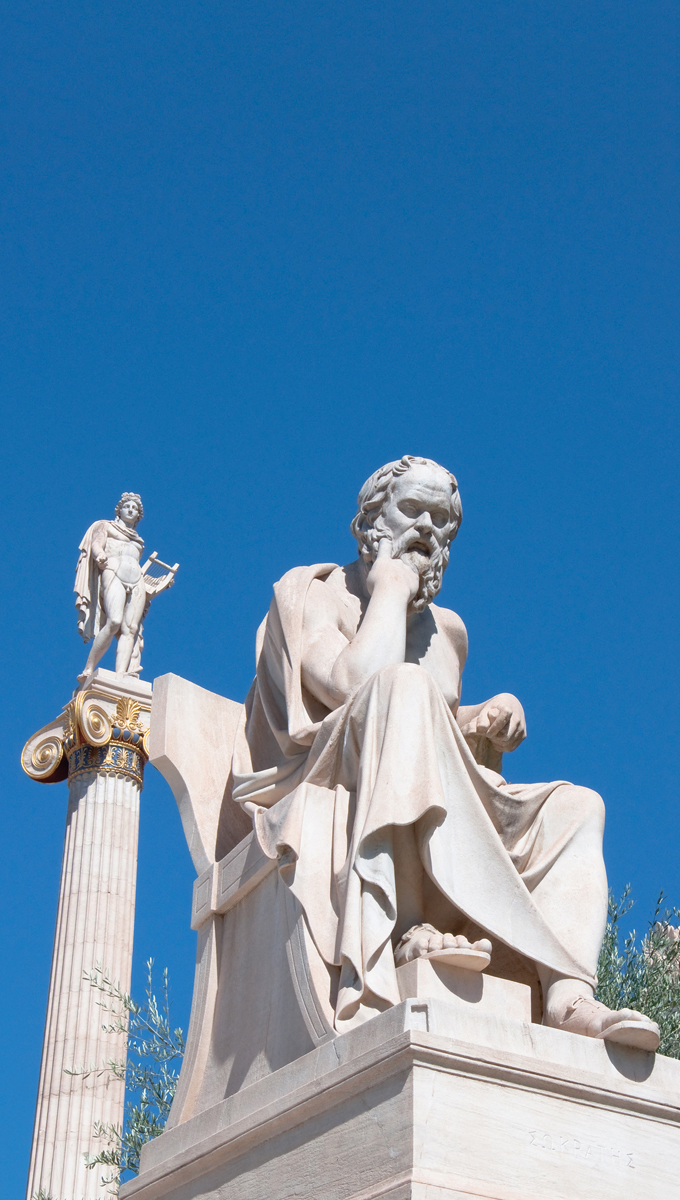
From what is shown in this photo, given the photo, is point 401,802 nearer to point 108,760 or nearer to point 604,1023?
point 604,1023

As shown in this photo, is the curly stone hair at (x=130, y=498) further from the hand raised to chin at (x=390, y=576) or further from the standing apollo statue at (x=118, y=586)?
the hand raised to chin at (x=390, y=576)

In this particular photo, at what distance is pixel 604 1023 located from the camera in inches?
165

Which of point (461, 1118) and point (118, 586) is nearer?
point (461, 1118)

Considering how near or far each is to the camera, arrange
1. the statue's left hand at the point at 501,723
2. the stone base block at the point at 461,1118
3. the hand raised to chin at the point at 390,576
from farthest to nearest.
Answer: the statue's left hand at the point at 501,723, the hand raised to chin at the point at 390,576, the stone base block at the point at 461,1118

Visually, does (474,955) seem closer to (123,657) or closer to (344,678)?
(344,678)

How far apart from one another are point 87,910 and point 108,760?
1547 millimetres

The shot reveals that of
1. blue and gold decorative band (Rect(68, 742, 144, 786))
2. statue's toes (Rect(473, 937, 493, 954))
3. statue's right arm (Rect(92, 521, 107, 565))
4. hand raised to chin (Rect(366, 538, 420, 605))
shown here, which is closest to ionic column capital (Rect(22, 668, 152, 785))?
blue and gold decorative band (Rect(68, 742, 144, 786))

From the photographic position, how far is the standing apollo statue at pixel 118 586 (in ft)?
52.8

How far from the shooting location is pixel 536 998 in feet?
15.1

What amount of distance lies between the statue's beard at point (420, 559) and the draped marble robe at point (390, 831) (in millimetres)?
607

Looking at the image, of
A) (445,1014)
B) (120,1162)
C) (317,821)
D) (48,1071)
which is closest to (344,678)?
(317,821)

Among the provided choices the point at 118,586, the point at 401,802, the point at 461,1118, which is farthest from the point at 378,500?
the point at 118,586

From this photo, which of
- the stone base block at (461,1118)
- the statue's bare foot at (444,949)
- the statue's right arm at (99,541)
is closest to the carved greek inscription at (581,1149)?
the stone base block at (461,1118)

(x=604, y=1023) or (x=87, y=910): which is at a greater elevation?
(x=87, y=910)
